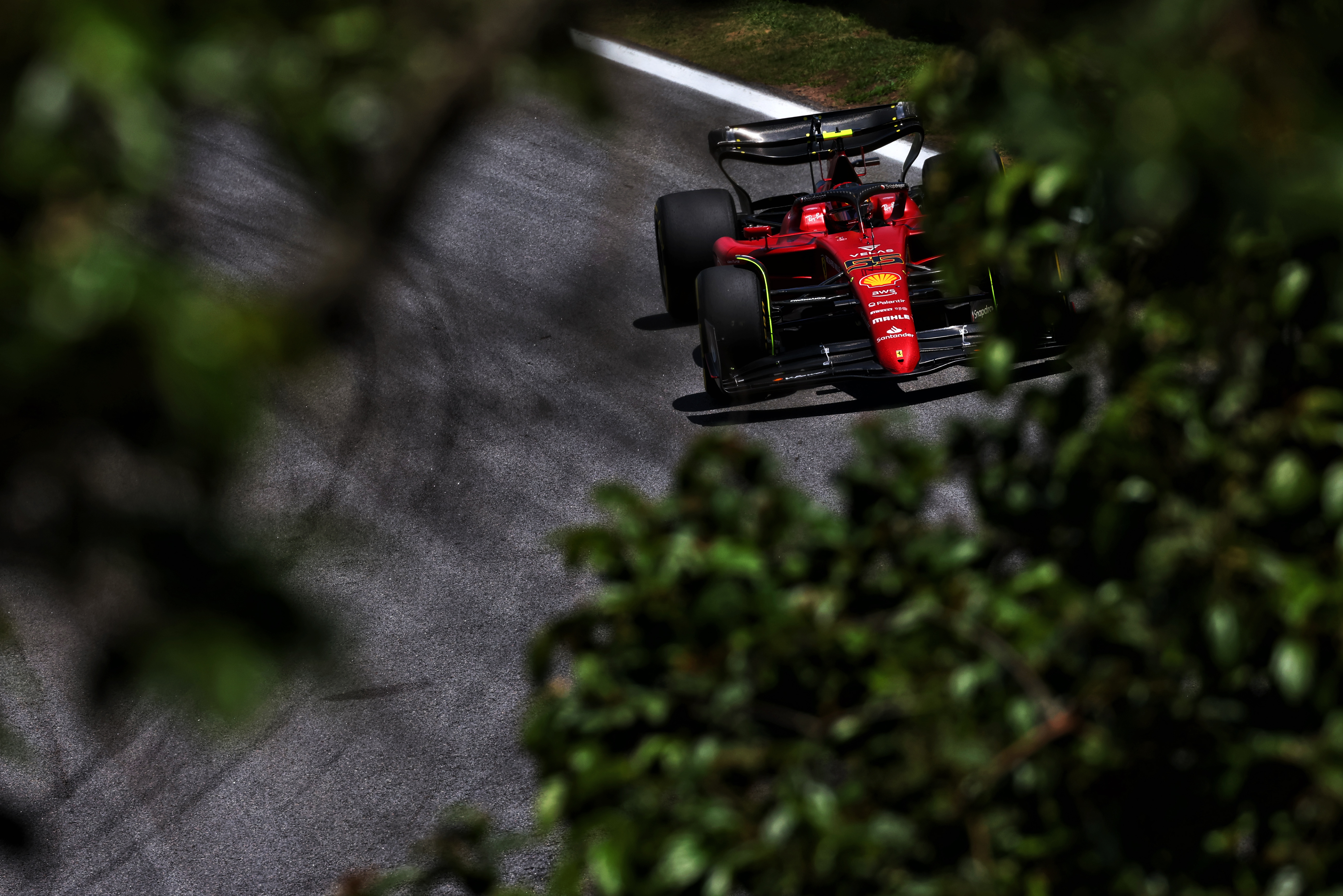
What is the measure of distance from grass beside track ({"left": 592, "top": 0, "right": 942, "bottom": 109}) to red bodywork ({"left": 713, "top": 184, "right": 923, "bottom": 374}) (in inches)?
32.1

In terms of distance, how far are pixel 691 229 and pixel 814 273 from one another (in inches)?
32.4

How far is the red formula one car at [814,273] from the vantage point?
6.31m

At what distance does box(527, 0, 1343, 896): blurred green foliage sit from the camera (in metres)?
1.16

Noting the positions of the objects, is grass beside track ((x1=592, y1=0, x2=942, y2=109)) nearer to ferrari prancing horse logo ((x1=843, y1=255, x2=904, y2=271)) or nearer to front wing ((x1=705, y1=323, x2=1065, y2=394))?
ferrari prancing horse logo ((x1=843, y1=255, x2=904, y2=271))

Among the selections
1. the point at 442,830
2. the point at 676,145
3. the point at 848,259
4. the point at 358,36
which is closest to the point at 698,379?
the point at 848,259

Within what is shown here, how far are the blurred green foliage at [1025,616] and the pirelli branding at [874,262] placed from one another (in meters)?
5.33

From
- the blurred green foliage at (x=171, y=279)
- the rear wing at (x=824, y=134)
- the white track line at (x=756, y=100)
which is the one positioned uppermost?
the blurred green foliage at (x=171, y=279)

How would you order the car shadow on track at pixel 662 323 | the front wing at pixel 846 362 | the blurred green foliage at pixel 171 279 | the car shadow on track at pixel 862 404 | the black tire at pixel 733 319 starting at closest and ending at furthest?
the blurred green foliage at pixel 171 279 < the front wing at pixel 846 362 < the black tire at pixel 733 319 < the car shadow on track at pixel 862 404 < the car shadow on track at pixel 662 323

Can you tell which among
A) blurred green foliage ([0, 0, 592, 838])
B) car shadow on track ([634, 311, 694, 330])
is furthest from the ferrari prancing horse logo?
blurred green foliage ([0, 0, 592, 838])

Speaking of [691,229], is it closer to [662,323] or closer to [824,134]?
[662,323]

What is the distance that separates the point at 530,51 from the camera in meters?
0.99

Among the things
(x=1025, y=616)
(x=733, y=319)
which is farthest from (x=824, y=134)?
(x=1025, y=616)

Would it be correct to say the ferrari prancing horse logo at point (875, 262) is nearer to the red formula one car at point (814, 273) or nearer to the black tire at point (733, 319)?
the red formula one car at point (814, 273)

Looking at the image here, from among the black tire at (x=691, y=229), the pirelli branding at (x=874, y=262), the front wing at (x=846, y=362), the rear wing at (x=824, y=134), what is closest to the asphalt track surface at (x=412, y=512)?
the front wing at (x=846, y=362)
